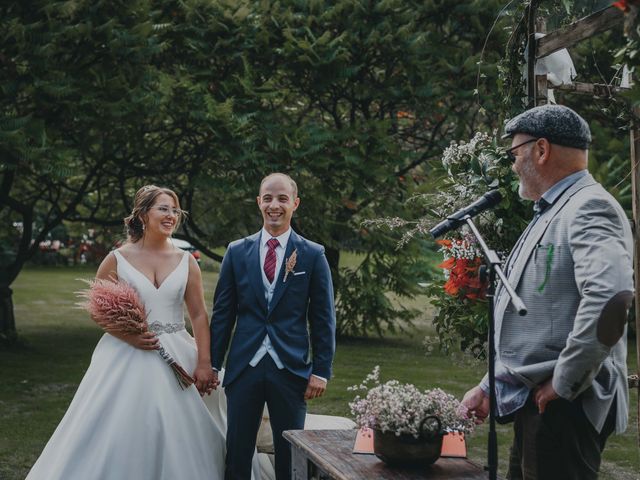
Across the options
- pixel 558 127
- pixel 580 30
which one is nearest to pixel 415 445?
pixel 558 127

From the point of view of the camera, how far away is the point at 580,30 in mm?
5469

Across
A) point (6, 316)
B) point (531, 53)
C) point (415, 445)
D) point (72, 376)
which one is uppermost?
point (531, 53)

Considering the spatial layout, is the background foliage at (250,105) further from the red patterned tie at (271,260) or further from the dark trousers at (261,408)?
the dark trousers at (261,408)

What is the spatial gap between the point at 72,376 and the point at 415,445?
8.85 m

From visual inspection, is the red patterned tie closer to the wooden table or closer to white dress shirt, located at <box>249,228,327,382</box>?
white dress shirt, located at <box>249,228,327,382</box>

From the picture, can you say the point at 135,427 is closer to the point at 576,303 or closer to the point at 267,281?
the point at 267,281

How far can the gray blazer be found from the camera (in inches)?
116

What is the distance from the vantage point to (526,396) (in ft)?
10.6

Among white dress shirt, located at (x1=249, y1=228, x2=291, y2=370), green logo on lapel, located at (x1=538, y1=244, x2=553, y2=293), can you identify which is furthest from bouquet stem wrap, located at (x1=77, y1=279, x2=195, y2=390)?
green logo on lapel, located at (x1=538, y1=244, x2=553, y2=293)

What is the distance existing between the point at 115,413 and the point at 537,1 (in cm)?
386

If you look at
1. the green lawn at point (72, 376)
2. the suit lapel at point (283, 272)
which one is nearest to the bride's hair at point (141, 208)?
the suit lapel at point (283, 272)

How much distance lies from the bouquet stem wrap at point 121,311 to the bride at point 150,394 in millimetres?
46

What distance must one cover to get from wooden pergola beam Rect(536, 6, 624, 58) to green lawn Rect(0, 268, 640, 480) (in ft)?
7.47

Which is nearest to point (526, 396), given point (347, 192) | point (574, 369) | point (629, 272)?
point (574, 369)
